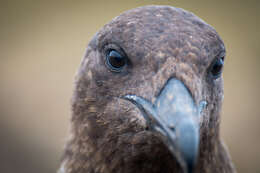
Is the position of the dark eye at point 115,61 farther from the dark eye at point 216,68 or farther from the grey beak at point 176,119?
the dark eye at point 216,68

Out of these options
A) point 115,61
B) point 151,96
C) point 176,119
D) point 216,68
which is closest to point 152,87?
point 151,96

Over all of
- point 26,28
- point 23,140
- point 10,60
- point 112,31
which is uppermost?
point 26,28

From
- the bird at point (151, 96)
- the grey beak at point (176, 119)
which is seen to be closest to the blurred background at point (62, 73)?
the bird at point (151, 96)

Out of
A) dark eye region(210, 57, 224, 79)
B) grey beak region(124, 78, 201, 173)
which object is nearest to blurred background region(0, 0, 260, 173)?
dark eye region(210, 57, 224, 79)

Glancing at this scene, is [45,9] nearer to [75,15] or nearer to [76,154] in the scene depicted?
[75,15]

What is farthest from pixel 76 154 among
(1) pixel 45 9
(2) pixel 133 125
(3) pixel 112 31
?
(1) pixel 45 9

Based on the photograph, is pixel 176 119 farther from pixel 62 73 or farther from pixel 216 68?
pixel 62 73

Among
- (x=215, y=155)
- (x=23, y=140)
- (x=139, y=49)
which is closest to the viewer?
(x=139, y=49)
